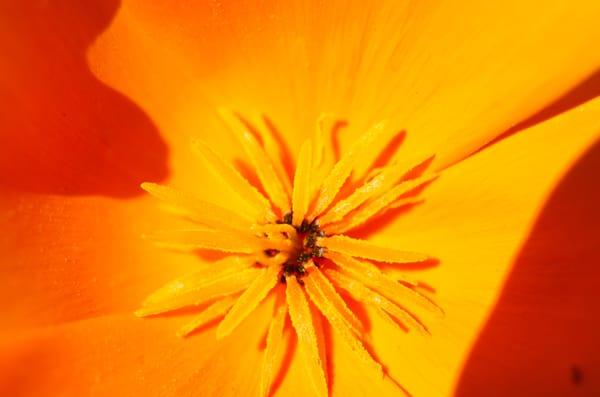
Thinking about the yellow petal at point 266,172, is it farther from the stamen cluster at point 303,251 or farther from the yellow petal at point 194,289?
the yellow petal at point 194,289

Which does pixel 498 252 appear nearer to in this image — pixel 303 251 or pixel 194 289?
pixel 303 251

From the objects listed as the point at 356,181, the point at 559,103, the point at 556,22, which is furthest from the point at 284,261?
the point at 556,22

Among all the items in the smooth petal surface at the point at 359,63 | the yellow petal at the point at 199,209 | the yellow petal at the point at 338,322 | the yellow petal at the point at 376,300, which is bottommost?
the yellow petal at the point at 338,322

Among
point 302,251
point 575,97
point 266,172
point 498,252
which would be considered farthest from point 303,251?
point 575,97

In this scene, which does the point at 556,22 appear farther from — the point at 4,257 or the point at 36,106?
the point at 4,257

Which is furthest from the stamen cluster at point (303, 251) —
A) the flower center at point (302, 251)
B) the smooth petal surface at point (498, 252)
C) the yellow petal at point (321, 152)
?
the smooth petal surface at point (498, 252)

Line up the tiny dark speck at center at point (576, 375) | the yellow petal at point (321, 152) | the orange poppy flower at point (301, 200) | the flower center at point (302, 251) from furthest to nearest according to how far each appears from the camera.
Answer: the yellow petal at point (321, 152), the flower center at point (302, 251), the orange poppy flower at point (301, 200), the tiny dark speck at center at point (576, 375)
